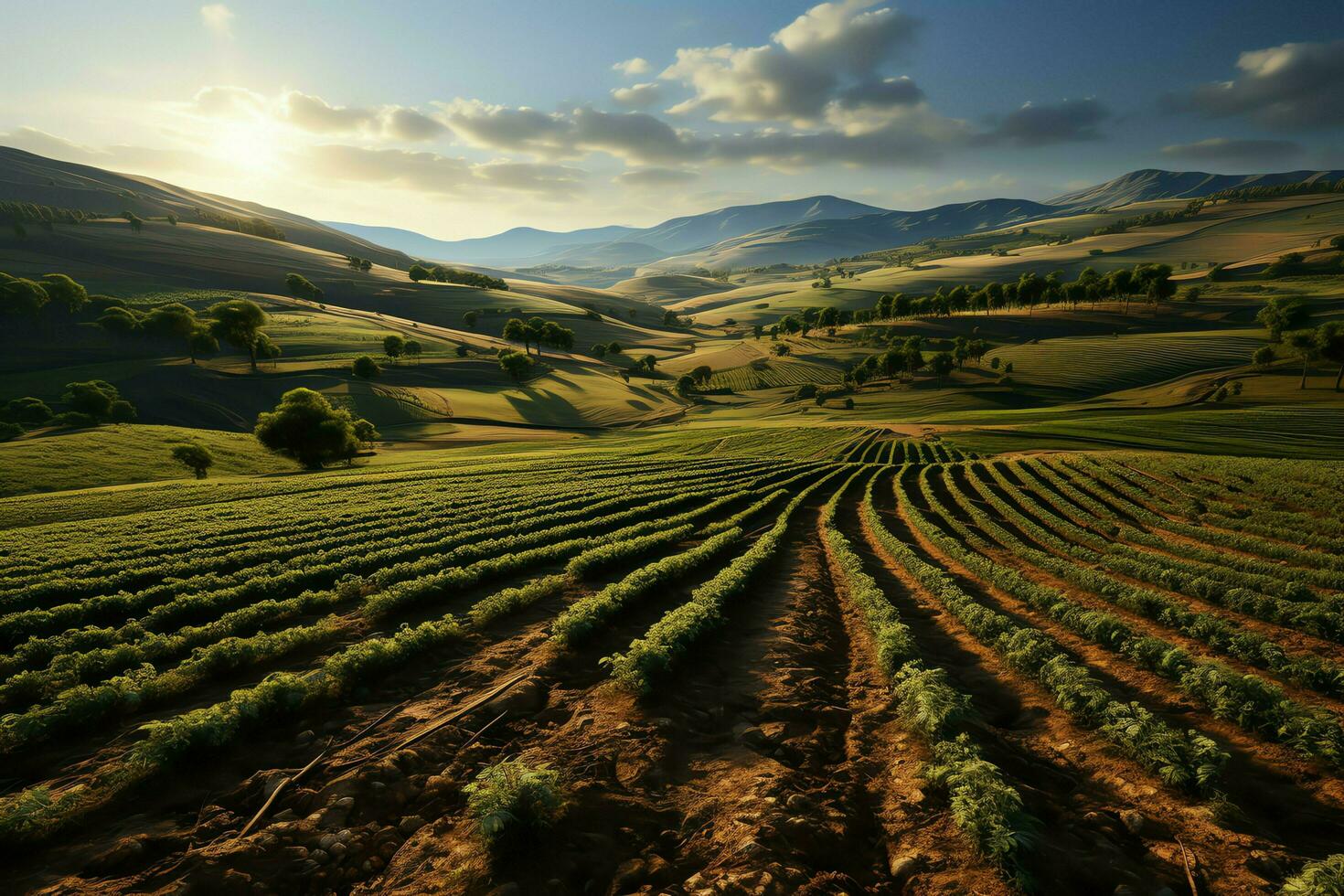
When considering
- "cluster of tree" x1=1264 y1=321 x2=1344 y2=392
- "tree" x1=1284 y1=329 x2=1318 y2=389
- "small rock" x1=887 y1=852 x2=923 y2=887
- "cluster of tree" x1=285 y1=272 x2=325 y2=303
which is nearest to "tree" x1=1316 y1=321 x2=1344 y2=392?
"cluster of tree" x1=1264 y1=321 x2=1344 y2=392

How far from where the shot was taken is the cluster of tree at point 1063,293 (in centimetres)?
16612

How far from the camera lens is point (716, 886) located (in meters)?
6.91

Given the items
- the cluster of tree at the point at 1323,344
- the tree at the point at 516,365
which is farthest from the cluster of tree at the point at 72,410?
the cluster of tree at the point at 1323,344

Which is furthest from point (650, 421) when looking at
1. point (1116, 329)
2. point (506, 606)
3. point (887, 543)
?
point (1116, 329)

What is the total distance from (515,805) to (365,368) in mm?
129835

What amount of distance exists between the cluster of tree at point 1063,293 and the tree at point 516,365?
149 m

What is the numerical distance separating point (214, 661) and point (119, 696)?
174cm

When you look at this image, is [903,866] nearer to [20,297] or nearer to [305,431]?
[305,431]

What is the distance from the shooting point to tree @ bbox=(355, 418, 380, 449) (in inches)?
3298

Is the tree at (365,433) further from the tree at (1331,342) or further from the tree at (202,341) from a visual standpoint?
the tree at (1331,342)

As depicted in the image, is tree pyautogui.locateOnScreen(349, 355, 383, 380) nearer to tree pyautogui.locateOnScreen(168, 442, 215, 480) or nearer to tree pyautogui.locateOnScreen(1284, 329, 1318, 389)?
tree pyautogui.locateOnScreen(168, 442, 215, 480)

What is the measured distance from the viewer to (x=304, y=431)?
63375 mm

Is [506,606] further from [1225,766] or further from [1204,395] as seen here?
[1204,395]

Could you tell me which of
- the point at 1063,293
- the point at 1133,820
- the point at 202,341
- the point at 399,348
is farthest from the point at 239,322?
the point at 1063,293
